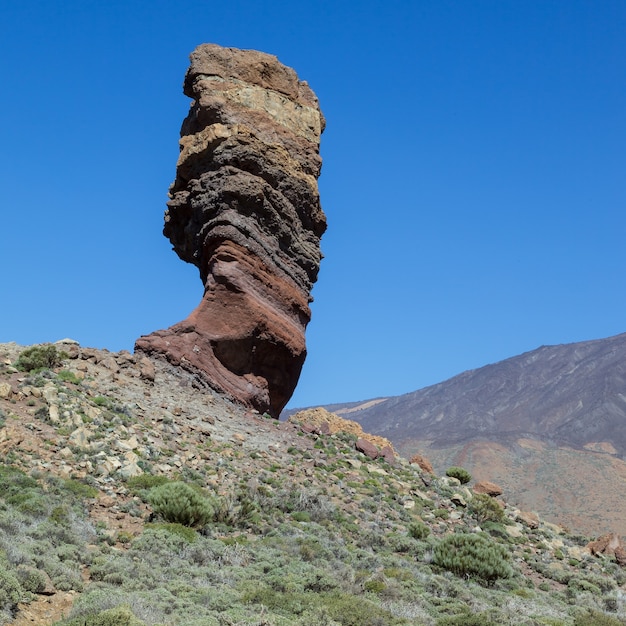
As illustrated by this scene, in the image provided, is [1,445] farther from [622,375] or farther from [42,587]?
[622,375]

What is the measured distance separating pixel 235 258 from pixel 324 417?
775 inches

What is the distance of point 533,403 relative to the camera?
531 feet

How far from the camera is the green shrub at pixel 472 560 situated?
1486 centimetres

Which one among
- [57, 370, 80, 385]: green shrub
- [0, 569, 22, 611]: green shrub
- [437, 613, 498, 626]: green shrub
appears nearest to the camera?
[0, 569, 22, 611]: green shrub

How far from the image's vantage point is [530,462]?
79375mm

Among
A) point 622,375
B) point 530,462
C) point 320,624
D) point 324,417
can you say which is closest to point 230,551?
point 320,624


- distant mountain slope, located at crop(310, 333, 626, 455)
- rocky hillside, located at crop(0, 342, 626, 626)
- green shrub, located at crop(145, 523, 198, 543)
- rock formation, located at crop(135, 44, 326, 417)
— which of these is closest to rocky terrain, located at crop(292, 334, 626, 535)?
distant mountain slope, located at crop(310, 333, 626, 455)

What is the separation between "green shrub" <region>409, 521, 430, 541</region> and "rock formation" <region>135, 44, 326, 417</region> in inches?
292

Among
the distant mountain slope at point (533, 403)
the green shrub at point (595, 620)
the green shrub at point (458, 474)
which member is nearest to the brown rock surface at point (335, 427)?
the green shrub at point (458, 474)

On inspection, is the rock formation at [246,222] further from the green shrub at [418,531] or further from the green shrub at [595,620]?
the green shrub at [595,620]

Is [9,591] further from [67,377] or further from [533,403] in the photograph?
[533,403]

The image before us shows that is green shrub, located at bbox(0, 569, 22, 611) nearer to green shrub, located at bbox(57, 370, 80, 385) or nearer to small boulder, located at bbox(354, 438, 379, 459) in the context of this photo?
green shrub, located at bbox(57, 370, 80, 385)

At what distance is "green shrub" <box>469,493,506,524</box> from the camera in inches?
803

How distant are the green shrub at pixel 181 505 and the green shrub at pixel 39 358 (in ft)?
22.8
